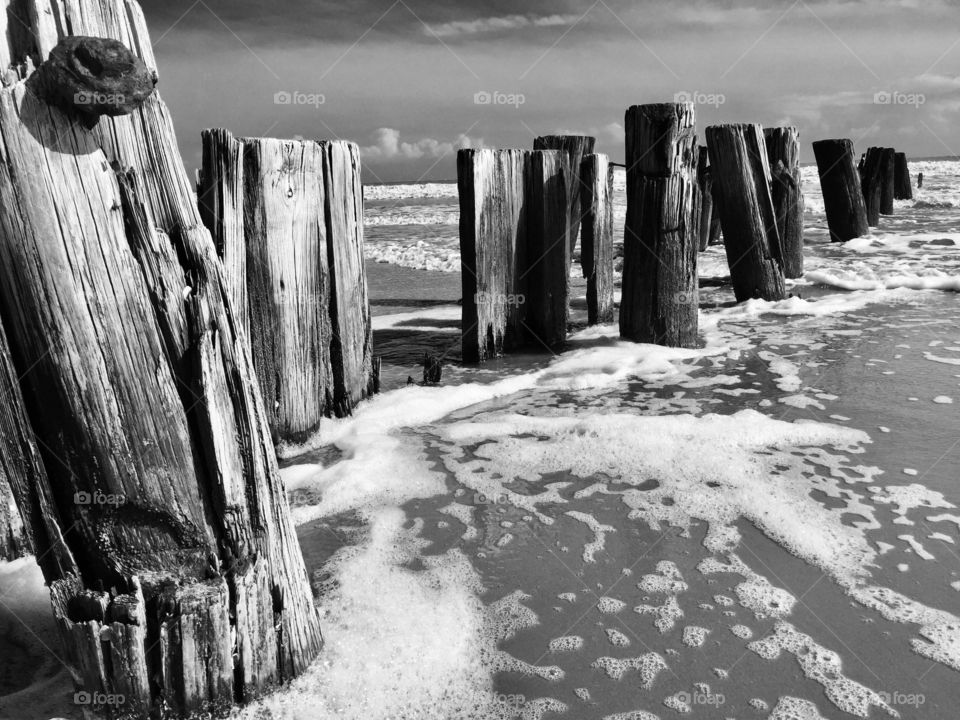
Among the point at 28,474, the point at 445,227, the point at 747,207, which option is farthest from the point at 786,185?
the point at 445,227

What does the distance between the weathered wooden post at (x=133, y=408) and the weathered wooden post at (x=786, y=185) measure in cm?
755

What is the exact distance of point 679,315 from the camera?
622 cm

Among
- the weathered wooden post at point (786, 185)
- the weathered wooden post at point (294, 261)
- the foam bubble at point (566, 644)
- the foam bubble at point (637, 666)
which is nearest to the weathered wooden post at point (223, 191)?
the weathered wooden post at point (294, 261)

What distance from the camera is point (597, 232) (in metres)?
6.64

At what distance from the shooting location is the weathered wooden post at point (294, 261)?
3.85m

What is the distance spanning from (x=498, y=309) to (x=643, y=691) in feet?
13.0

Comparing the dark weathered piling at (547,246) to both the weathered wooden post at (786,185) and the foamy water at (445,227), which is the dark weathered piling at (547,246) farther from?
the foamy water at (445,227)

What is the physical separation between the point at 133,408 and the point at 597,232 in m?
5.15

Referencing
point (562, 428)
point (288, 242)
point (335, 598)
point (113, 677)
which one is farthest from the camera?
point (562, 428)

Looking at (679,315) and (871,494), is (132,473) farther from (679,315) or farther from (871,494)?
(679,315)

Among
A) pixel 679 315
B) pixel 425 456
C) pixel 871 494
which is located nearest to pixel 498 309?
pixel 679 315

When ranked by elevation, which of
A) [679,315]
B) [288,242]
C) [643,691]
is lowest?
[643,691]

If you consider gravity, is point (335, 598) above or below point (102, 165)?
below

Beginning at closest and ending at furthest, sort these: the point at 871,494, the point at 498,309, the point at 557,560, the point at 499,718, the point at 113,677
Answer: the point at 113,677 < the point at 499,718 < the point at 557,560 < the point at 871,494 < the point at 498,309
